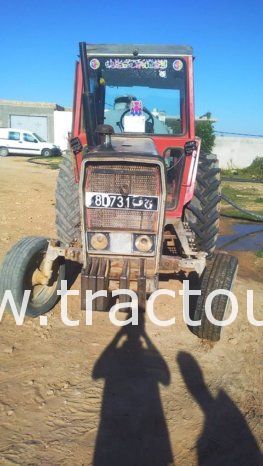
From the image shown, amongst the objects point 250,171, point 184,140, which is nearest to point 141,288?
point 184,140

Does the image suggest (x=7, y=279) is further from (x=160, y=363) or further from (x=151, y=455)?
(x=151, y=455)

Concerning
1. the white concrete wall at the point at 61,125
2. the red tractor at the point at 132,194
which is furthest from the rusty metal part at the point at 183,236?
the white concrete wall at the point at 61,125

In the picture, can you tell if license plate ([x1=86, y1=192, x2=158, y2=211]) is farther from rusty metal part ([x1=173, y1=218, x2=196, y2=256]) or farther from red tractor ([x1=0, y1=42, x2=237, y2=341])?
rusty metal part ([x1=173, y1=218, x2=196, y2=256])

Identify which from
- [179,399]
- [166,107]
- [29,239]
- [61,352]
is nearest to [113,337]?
[61,352]

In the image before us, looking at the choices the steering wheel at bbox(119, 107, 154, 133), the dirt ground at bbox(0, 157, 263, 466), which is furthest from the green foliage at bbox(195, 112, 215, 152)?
the dirt ground at bbox(0, 157, 263, 466)

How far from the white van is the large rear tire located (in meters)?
21.5

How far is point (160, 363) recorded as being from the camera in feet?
11.9

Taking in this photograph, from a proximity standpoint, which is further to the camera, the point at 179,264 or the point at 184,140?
the point at 184,140

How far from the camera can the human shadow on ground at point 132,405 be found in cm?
260

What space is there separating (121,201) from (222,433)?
1967 millimetres

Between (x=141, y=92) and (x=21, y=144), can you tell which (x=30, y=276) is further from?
(x=21, y=144)

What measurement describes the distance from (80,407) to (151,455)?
25.7 inches

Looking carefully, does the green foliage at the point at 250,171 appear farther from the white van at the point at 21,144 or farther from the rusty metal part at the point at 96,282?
the rusty metal part at the point at 96,282

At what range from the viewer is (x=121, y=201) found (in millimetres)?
3672
